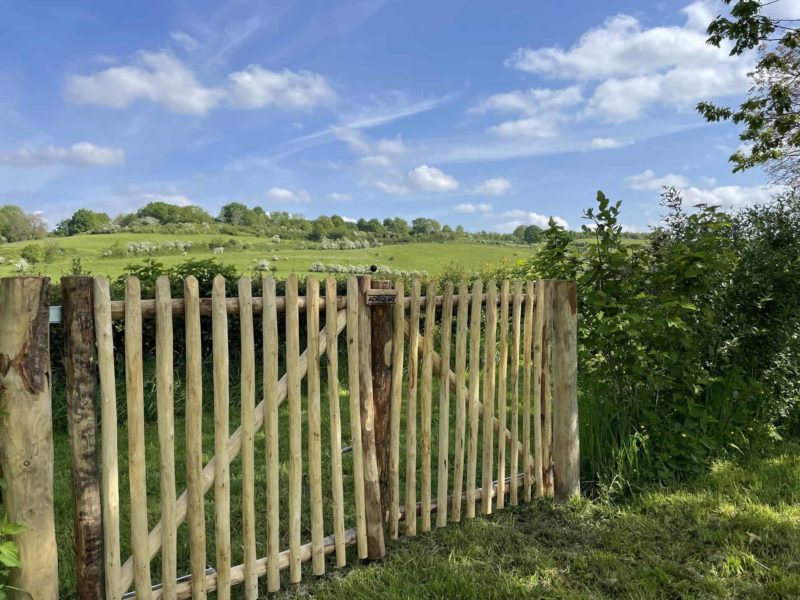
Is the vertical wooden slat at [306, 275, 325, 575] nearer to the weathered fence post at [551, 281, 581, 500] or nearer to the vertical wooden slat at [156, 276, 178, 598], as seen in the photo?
the vertical wooden slat at [156, 276, 178, 598]

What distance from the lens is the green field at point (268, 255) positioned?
15227mm

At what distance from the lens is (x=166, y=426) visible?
2562 millimetres

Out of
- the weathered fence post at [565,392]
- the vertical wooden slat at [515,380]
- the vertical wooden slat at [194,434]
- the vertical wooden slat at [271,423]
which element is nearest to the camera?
the vertical wooden slat at [194,434]

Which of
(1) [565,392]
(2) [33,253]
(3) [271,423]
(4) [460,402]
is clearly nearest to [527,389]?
(1) [565,392]

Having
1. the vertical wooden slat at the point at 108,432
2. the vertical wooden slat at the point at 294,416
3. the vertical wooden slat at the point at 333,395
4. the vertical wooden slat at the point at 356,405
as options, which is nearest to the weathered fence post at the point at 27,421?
the vertical wooden slat at the point at 108,432

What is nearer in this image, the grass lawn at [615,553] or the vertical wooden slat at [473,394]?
the grass lawn at [615,553]

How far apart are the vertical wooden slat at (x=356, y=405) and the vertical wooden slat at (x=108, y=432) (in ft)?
4.02

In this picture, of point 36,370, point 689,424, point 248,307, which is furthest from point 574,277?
point 36,370

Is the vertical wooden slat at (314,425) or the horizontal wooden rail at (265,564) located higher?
the vertical wooden slat at (314,425)

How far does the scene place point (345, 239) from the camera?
34.6 meters

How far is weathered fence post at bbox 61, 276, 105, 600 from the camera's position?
2328 mm

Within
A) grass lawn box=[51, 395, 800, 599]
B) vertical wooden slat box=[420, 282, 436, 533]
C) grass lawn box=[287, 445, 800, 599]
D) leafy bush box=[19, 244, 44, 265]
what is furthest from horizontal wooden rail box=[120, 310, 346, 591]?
leafy bush box=[19, 244, 44, 265]

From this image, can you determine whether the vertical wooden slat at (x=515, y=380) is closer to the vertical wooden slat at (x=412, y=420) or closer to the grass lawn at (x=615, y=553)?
the grass lawn at (x=615, y=553)

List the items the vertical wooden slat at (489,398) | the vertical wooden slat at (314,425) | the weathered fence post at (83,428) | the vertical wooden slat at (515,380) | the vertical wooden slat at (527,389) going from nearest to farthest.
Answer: the weathered fence post at (83,428)
the vertical wooden slat at (314,425)
the vertical wooden slat at (489,398)
the vertical wooden slat at (515,380)
the vertical wooden slat at (527,389)
